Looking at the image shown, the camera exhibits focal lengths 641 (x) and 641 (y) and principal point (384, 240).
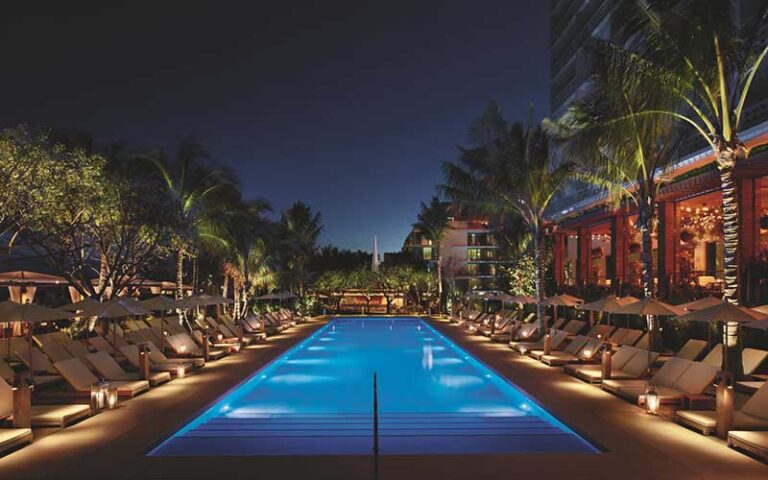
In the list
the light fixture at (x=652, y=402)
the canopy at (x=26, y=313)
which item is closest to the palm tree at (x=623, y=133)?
the light fixture at (x=652, y=402)

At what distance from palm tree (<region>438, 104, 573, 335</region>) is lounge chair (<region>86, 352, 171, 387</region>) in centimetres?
1176

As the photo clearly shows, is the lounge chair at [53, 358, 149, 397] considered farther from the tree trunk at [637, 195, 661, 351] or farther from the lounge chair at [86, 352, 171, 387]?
the tree trunk at [637, 195, 661, 351]

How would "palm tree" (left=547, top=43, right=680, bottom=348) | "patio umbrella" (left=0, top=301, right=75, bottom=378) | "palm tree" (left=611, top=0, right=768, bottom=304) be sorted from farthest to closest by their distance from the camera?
1. "palm tree" (left=547, top=43, right=680, bottom=348)
2. "patio umbrella" (left=0, top=301, right=75, bottom=378)
3. "palm tree" (left=611, top=0, right=768, bottom=304)

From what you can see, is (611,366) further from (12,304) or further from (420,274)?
(420,274)

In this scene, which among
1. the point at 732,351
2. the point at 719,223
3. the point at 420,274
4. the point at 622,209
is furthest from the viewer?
the point at 420,274

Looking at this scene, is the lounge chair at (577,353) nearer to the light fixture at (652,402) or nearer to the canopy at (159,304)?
the light fixture at (652,402)

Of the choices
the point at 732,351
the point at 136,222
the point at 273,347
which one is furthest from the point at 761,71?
the point at 136,222

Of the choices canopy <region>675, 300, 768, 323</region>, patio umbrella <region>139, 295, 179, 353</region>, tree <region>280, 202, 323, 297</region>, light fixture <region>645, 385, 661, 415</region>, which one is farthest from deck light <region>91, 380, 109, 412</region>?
tree <region>280, 202, 323, 297</region>

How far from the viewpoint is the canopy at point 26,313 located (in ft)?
34.6

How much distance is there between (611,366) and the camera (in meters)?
12.2

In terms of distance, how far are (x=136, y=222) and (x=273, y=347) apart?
5.41 metres

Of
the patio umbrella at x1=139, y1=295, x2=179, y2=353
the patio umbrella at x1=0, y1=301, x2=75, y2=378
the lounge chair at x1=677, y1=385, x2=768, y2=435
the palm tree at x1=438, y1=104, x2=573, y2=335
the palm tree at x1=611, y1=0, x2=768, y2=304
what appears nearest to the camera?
the lounge chair at x1=677, y1=385, x2=768, y2=435

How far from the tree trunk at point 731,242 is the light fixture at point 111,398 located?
378 inches

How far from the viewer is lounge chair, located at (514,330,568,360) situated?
15742 millimetres
